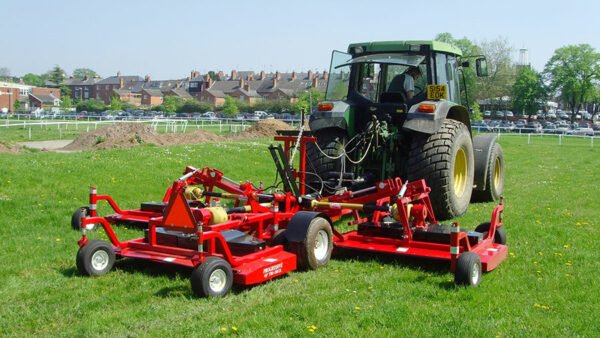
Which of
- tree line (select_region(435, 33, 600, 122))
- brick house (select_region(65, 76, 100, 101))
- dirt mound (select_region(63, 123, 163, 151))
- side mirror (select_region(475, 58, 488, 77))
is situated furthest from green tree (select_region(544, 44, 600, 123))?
brick house (select_region(65, 76, 100, 101))

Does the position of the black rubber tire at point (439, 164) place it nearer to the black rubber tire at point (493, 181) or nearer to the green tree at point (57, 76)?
the black rubber tire at point (493, 181)

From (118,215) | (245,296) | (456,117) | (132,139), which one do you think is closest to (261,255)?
(245,296)

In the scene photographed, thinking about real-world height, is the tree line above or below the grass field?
above

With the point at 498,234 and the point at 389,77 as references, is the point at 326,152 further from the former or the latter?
the point at 498,234

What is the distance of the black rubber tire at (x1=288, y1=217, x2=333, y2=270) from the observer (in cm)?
692

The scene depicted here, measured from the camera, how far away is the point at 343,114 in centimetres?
996

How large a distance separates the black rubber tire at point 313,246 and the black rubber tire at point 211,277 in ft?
3.41

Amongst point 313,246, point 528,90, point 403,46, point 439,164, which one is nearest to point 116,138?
point 403,46

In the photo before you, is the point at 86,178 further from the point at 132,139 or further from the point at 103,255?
the point at 132,139

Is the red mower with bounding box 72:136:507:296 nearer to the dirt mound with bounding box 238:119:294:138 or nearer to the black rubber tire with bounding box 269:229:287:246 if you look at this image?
the black rubber tire with bounding box 269:229:287:246

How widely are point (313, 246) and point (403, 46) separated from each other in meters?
4.49

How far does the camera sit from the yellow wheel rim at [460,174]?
10594mm

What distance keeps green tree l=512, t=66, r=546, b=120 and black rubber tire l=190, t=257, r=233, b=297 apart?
8099cm

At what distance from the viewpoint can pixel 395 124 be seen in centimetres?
1015
